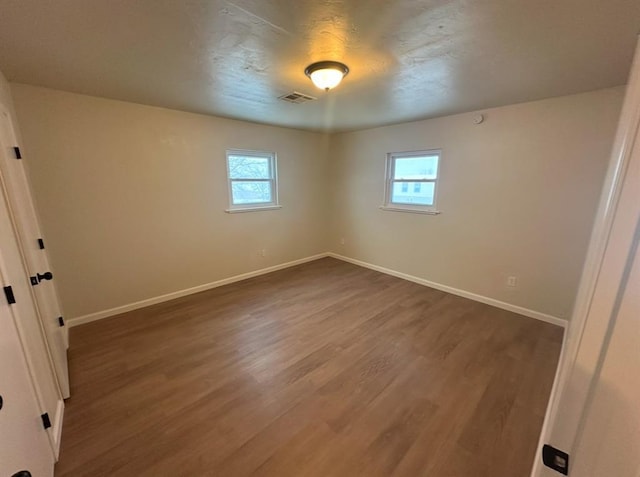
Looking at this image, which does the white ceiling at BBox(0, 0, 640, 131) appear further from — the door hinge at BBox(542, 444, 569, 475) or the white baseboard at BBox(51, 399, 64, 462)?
the white baseboard at BBox(51, 399, 64, 462)

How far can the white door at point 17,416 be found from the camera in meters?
0.95

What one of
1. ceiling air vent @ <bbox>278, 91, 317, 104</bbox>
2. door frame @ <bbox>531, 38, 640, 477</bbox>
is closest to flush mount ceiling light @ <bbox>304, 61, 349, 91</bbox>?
ceiling air vent @ <bbox>278, 91, 317, 104</bbox>

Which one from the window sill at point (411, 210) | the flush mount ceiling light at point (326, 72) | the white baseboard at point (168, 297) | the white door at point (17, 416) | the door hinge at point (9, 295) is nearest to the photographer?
the white door at point (17, 416)

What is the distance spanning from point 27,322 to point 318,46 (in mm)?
2362

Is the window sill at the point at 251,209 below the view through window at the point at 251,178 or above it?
below

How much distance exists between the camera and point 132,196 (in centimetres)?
301

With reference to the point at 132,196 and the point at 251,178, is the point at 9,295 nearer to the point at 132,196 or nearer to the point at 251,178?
the point at 132,196

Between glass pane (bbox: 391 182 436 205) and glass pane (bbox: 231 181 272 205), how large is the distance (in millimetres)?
2126

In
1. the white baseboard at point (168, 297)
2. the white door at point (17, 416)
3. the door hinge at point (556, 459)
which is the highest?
the door hinge at point (556, 459)

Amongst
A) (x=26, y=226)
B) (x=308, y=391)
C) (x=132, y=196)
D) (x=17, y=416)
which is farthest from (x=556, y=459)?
(x=132, y=196)

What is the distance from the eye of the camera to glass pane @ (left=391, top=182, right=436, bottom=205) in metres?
3.79

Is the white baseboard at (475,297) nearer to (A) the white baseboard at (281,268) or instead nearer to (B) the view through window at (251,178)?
(A) the white baseboard at (281,268)

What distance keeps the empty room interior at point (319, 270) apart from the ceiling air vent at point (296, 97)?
0.27 feet

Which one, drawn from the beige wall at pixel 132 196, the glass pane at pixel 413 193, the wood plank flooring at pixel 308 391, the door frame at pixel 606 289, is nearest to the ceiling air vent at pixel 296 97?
A: the beige wall at pixel 132 196
